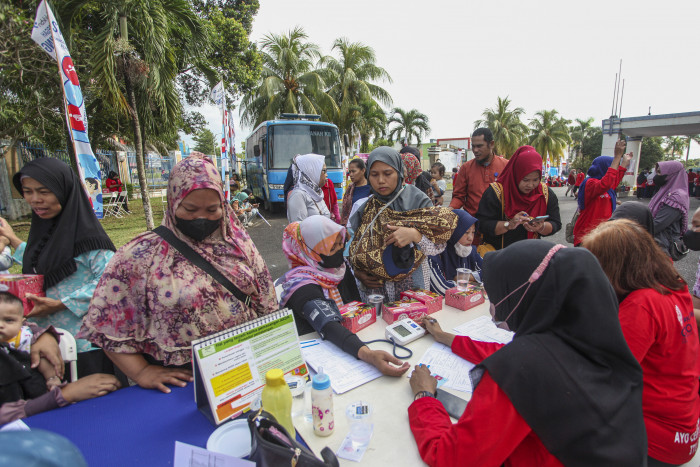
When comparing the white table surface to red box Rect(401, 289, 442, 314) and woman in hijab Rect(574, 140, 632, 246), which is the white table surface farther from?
woman in hijab Rect(574, 140, 632, 246)

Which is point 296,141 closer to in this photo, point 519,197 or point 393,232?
point 519,197

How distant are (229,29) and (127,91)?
431 centimetres

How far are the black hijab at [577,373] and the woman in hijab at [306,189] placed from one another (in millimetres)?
3236

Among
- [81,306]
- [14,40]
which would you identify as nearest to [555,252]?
[81,306]

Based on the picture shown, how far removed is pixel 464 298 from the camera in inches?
91.8

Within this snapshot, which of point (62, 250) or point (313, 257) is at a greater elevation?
point (62, 250)

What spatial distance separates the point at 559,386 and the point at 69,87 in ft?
16.2

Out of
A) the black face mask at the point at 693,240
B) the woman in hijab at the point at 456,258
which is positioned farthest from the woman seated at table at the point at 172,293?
the black face mask at the point at 693,240

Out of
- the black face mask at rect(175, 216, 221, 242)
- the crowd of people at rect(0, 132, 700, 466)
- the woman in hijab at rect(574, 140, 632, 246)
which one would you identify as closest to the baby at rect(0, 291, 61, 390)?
the crowd of people at rect(0, 132, 700, 466)

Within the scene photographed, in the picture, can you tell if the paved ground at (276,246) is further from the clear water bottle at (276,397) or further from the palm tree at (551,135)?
the palm tree at (551,135)

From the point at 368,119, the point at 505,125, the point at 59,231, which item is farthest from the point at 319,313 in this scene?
the point at 505,125

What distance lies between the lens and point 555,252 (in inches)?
41.9

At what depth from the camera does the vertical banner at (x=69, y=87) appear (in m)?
3.59

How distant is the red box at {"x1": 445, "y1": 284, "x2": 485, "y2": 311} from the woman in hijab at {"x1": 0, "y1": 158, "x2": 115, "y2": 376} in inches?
82.5
